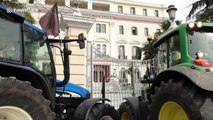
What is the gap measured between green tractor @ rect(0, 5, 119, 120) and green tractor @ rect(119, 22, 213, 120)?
5.63ft

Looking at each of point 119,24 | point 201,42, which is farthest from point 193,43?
point 119,24

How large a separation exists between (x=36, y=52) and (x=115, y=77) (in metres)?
7.89

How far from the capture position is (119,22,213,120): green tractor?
3.45 meters

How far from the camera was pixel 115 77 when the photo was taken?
42.4 feet

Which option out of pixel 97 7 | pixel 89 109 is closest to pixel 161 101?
pixel 89 109

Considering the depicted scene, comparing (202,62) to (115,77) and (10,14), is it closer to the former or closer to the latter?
(10,14)

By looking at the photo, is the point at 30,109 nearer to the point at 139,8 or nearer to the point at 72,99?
the point at 72,99

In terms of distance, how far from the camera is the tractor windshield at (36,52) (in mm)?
4863

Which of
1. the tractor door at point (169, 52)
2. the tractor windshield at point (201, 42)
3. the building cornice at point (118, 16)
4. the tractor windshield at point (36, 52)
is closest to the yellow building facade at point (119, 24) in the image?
the building cornice at point (118, 16)

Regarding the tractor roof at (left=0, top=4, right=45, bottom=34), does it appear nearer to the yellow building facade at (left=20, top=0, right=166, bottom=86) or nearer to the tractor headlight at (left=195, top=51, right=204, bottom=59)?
the tractor headlight at (left=195, top=51, right=204, bottom=59)

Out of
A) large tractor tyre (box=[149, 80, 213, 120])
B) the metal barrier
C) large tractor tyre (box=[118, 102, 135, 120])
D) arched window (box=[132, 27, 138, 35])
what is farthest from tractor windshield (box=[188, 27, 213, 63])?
arched window (box=[132, 27, 138, 35])

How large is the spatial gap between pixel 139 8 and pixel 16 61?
51.6m

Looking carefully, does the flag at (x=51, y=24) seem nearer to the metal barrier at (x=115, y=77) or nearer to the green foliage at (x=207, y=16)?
the metal barrier at (x=115, y=77)

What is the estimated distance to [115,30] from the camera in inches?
1877
